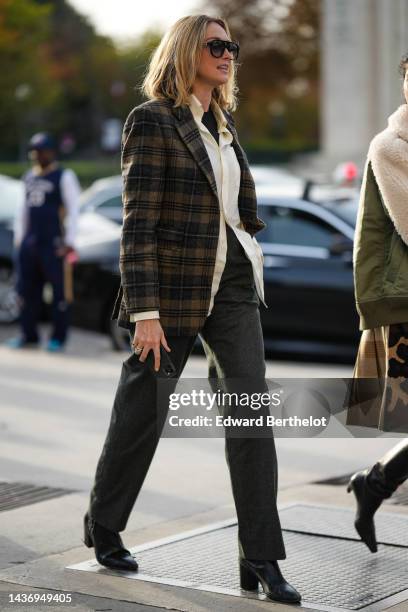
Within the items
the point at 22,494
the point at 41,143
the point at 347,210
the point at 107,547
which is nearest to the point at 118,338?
the point at 41,143

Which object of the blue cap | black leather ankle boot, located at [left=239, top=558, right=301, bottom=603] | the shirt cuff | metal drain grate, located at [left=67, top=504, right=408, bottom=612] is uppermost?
the blue cap

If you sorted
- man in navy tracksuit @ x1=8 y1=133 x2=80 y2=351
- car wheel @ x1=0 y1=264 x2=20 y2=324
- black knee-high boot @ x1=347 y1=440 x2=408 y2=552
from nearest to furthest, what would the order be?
black knee-high boot @ x1=347 y1=440 x2=408 y2=552
man in navy tracksuit @ x1=8 y1=133 x2=80 y2=351
car wheel @ x1=0 y1=264 x2=20 y2=324

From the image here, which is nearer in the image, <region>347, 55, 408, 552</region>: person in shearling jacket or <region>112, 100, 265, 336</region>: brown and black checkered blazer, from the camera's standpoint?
<region>112, 100, 265, 336</region>: brown and black checkered blazer

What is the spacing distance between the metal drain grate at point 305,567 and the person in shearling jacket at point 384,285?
0.45 meters

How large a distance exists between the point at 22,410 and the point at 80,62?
69.6 m

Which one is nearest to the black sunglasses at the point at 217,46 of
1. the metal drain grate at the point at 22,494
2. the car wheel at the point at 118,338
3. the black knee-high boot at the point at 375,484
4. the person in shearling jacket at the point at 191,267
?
the person in shearling jacket at the point at 191,267

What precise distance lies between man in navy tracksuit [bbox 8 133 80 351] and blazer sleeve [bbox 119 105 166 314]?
721 cm

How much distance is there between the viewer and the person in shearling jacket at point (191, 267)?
4121mm

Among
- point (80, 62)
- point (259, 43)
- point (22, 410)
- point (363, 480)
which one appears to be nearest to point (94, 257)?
point (22, 410)

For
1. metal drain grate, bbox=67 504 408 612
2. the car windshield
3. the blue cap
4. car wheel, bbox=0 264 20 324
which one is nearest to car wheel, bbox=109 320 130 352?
the blue cap

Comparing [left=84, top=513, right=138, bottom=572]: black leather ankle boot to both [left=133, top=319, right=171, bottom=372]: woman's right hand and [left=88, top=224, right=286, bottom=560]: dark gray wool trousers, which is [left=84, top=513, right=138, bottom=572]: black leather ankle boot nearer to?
[left=88, top=224, right=286, bottom=560]: dark gray wool trousers

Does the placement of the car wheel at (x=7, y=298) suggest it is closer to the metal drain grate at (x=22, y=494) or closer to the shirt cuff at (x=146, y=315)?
the metal drain grate at (x=22, y=494)

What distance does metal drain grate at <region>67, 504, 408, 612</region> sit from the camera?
4195 millimetres

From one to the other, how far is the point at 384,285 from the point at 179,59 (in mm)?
976
